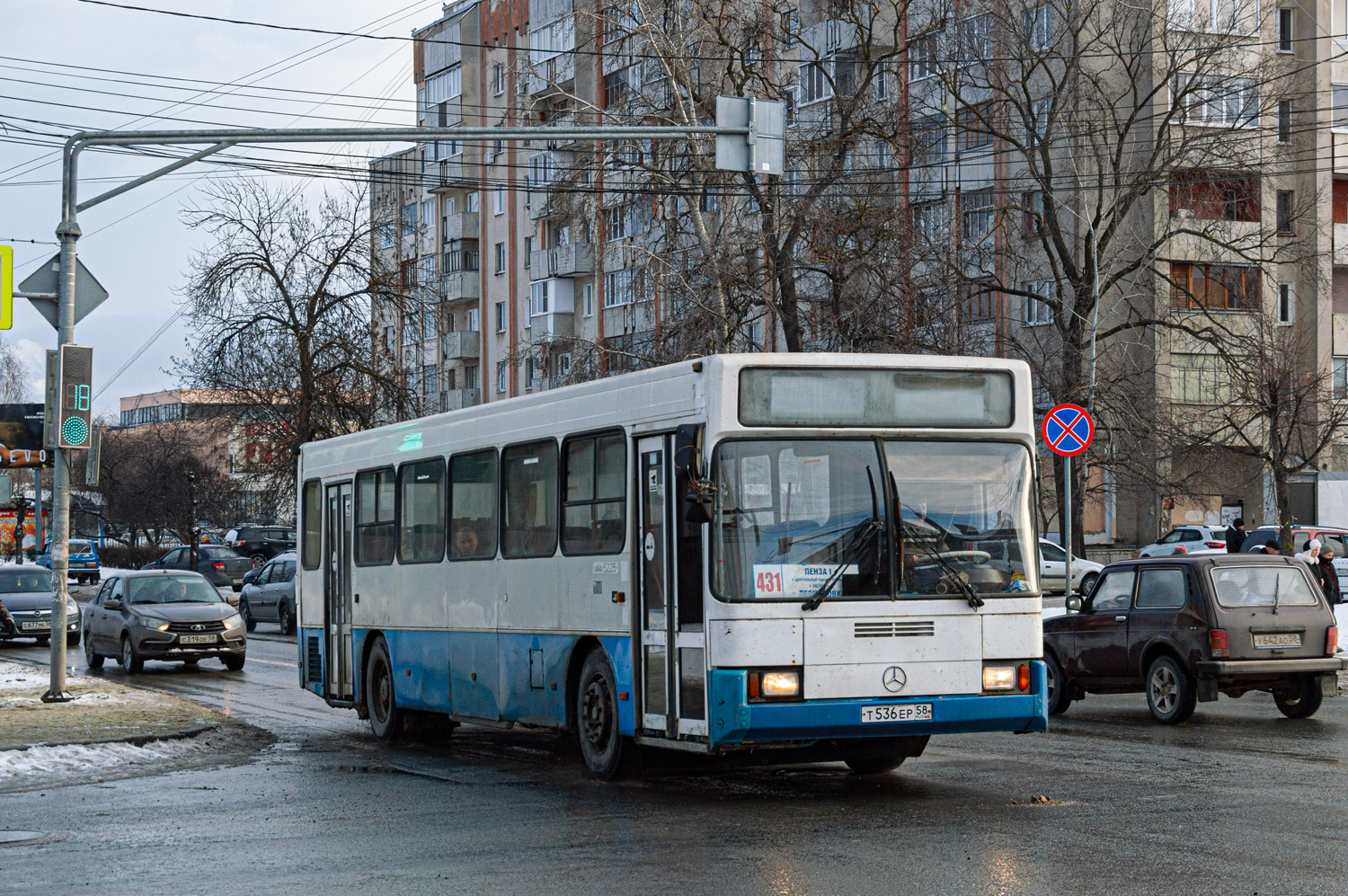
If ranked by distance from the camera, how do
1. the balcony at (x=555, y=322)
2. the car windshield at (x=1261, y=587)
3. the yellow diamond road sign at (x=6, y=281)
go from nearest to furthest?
the car windshield at (x=1261, y=587) → the yellow diamond road sign at (x=6, y=281) → the balcony at (x=555, y=322)

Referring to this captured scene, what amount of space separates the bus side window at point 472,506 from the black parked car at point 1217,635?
6.69m

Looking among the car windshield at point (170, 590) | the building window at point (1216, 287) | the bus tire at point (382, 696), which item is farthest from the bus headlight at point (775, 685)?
the building window at point (1216, 287)

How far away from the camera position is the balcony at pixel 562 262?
73.8m

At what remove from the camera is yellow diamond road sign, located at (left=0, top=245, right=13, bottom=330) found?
650 inches

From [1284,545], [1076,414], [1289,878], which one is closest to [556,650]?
[1289,878]

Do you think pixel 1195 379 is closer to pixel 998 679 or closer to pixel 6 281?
pixel 6 281

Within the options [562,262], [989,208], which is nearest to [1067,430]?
[989,208]

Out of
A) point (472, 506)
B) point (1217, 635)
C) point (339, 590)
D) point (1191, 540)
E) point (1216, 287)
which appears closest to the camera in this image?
point (472, 506)

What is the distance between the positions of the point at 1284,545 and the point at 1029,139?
1200 centimetres

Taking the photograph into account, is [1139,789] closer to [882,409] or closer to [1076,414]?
[882,409]

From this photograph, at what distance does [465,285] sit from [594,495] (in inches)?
2867

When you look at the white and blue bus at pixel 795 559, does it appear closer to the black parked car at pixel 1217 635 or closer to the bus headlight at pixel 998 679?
the bus headlight at pixel 998 679

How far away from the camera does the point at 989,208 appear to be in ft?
142

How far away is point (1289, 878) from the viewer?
795 cm
